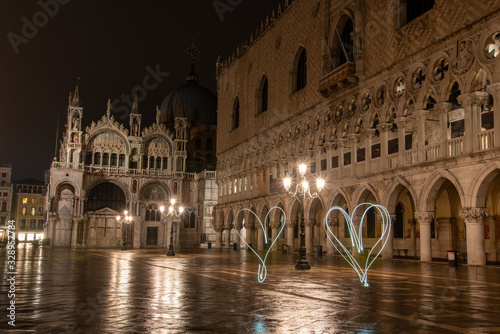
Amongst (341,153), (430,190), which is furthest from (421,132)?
(341,153)

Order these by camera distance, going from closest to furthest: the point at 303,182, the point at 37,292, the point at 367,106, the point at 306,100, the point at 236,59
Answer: the point at 37,292 → the point at 303,182 → the point at 367,106 → the point at 306,100 → the point at 236,59

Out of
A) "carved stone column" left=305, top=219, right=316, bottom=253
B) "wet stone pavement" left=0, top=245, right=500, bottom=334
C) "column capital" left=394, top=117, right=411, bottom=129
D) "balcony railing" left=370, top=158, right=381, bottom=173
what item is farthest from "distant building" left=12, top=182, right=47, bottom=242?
"wet stone pavement" left=0, top=245, right=500, bottom=334

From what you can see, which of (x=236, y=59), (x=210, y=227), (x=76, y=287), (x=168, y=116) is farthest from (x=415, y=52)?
(x=168, y=116)

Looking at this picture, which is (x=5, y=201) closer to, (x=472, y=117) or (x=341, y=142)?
(x=341, y=142)

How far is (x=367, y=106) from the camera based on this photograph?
28344 mm

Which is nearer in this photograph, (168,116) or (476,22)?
(476,22)

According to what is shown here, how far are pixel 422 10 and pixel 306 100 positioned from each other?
11104 millimetres

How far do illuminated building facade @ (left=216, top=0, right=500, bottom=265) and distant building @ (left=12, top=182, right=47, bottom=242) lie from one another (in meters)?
70.2

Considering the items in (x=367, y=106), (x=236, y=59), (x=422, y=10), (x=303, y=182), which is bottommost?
(x=303, y=182)

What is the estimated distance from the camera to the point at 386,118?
26.4 meters

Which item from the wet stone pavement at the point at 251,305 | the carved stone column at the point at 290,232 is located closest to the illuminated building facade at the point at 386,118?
the carved stone column at the point at 290,232

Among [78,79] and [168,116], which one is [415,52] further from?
[168,116]

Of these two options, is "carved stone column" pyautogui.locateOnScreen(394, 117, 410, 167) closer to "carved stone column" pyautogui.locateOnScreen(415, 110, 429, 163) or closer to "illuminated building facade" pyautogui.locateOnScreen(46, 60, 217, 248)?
"carved stone column" pyautogui.locateOnScreen(415, 110, 429, 163)

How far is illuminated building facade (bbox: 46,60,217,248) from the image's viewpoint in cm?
Result: 5459
